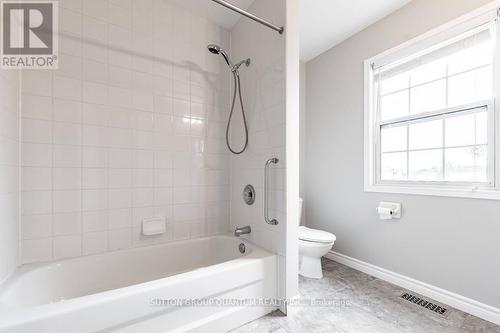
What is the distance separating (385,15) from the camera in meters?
2.10

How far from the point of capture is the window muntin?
160 cm

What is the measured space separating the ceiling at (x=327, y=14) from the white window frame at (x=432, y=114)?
14.4 inches

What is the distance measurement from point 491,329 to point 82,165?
2.90 metres

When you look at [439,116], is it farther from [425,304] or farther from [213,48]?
[213,48]

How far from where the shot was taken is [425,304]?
1.66m

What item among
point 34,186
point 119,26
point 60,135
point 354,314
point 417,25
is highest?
point 417,25

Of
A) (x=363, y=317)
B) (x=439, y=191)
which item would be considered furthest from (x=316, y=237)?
(x=439, y=191)

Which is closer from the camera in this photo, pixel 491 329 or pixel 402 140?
pixel 491 329

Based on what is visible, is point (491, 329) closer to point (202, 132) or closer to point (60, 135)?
point (202, 132)

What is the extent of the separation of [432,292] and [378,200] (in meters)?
0.80

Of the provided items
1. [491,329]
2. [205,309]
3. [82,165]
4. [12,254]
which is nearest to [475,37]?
[491,329]

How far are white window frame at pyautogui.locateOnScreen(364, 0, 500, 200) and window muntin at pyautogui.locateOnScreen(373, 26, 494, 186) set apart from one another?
0.5 inches

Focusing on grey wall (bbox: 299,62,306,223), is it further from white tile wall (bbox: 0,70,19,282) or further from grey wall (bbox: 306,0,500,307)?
white tile wall (bbox: 0,70,19,282)

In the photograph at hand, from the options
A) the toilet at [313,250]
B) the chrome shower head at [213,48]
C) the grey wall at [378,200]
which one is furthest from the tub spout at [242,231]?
the chrome shower head at [213,48]
